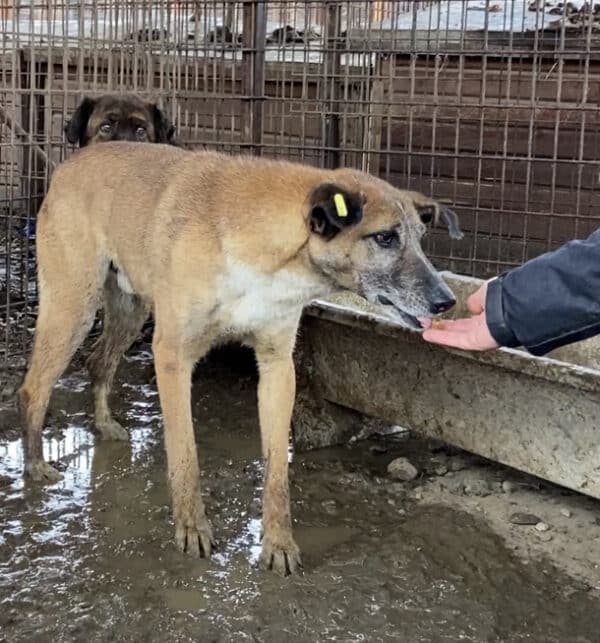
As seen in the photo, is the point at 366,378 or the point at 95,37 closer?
the point at 366,378

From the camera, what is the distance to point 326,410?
4688 mm

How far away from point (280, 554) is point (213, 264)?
111 cm

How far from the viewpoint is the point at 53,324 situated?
4258mm

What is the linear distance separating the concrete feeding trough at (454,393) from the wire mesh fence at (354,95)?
6.77 feet

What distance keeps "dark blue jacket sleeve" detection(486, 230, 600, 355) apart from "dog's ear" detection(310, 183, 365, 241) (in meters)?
0.65

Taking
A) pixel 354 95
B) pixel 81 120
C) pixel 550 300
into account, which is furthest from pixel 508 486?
pixel 354 95

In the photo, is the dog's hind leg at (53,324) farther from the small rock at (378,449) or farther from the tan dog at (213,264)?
the small rock at (378,449)

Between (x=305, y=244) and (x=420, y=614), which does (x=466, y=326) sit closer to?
(x=305, y=244)

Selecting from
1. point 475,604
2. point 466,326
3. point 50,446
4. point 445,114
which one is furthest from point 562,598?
point 445,114

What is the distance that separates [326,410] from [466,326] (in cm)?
162

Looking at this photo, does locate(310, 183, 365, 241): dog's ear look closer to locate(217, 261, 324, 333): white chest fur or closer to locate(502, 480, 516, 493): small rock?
locate(217, 261, 324, 333): white chest fur

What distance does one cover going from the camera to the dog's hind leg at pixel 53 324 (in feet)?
13.8

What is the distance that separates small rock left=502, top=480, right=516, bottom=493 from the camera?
4168 mm

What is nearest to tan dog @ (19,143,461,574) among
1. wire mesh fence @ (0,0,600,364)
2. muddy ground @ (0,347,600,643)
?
muddy ground @ (0,347,600,643)
